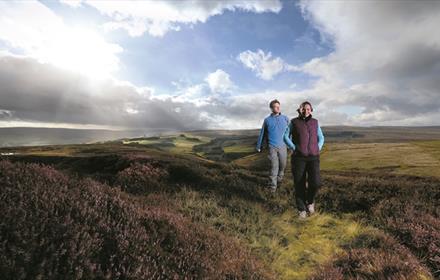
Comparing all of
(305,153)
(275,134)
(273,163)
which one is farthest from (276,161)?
(305,153)

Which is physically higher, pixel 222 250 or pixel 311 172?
pixel 311 172

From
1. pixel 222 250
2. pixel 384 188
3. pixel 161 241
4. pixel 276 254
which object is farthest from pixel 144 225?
pixel 384 188

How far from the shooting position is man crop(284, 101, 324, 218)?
8.55 metres

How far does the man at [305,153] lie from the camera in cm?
855

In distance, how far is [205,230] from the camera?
5727mm

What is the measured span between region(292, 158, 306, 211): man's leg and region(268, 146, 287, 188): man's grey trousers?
119 centimetres

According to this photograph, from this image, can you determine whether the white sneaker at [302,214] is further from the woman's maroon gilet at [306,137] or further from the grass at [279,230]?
the woman's maroon gilet at [306,137]

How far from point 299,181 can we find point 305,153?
0.81 metres

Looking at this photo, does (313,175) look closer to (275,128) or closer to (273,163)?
(273,163)

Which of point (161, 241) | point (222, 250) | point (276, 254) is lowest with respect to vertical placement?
point (276, 254)

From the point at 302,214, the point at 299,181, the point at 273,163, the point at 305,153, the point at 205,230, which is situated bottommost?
the point at 302,214

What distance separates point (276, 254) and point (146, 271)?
11.0 ft

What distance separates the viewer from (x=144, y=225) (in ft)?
15.9

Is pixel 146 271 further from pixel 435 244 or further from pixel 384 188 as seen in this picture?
pixel 384 188
